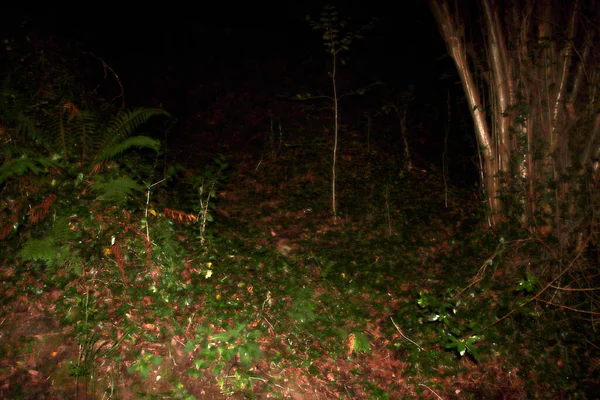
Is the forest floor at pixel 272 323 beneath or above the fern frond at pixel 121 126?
beneath

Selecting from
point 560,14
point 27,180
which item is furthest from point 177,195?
point 560,14

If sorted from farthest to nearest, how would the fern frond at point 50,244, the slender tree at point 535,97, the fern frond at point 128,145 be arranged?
the slender tree at point 535,97
the fern frond at point 128,145
the fern frond at point 50,244

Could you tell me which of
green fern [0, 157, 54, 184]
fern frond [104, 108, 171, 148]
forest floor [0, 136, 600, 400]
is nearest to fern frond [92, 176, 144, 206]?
forest floor [0, 136, 600, 400]

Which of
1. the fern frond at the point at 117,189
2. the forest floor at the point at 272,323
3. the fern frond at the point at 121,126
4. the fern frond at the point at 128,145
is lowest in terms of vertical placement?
the forest floor at the point at 272,323

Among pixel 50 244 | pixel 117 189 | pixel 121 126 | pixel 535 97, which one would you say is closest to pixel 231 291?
pixel 117 189

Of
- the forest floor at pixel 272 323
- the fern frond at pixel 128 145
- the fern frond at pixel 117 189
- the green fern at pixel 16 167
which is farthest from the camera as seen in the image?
the fern frond at pixel 128 145

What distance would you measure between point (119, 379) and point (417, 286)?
3617 mm

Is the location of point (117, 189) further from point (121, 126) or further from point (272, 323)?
point (272, 323)

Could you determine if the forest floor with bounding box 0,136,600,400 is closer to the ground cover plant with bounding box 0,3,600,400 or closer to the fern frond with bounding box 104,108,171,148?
the ground cover plant with bounding box 0,3,600,400

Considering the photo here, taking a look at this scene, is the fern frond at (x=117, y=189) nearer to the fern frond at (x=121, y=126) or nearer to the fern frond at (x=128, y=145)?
the fern frond at (x=128, y=145)

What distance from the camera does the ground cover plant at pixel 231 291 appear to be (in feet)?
10.6

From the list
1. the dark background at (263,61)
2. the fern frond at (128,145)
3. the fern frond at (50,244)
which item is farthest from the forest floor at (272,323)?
the dark background at (263,61)

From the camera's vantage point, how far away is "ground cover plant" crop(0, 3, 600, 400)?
3234 millimetres

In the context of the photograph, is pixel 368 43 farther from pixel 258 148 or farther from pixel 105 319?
pixel 105 319
